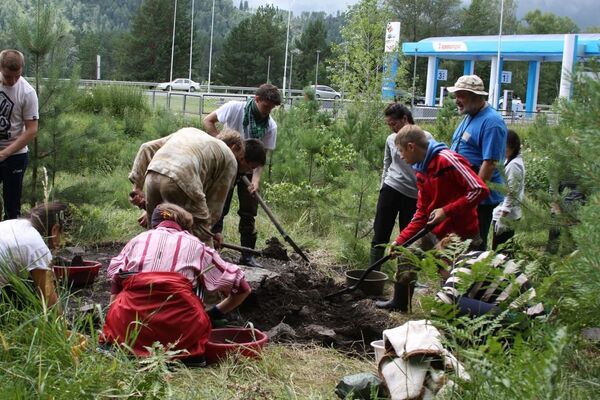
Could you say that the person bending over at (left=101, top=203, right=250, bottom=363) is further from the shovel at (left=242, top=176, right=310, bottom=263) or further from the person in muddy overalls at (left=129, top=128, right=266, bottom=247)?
the shovel at (left=242, top=176, right=310, bottom=263)

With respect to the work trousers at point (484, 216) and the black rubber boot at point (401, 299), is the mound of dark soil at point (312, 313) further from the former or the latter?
the work trousers at point (484, 216)

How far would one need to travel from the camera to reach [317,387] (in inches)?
141

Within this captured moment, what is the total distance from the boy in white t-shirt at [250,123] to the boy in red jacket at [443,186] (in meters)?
1.62

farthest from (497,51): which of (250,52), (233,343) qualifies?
(233,343)

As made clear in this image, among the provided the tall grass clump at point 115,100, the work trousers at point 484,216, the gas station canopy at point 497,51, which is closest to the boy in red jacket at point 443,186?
the work trousers at point 484,216

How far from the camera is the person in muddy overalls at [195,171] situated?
4703 mm

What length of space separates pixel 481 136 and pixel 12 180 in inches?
148

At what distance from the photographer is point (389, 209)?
19.7ft

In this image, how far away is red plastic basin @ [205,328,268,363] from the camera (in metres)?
3.85

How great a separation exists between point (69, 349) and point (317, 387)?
1.20 meters

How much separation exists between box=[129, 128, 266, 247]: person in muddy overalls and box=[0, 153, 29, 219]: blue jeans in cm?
134

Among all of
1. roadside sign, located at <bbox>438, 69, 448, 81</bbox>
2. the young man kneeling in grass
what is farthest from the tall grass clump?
roadside sign, located at <bbox>438, 69, 448, 81</bbox>

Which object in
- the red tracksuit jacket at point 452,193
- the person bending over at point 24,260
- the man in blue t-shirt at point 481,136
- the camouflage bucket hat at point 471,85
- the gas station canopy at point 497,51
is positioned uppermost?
the gas station canopy at point 497,51

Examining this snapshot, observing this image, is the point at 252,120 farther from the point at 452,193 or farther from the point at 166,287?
the point at 166,287
